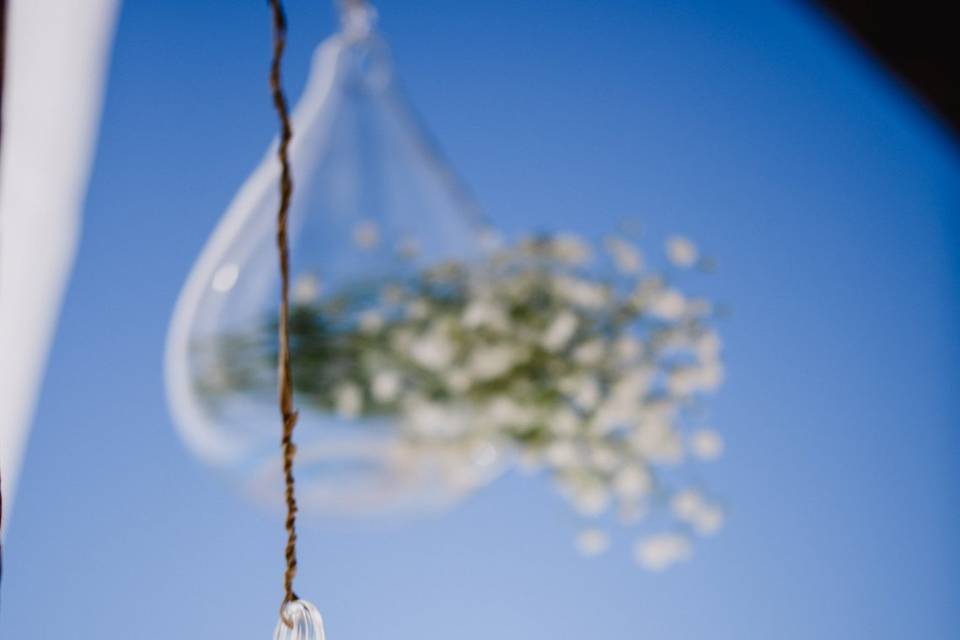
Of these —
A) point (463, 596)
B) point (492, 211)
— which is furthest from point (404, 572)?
point (492, 211)

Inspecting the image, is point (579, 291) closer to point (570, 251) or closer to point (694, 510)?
point (570, 251)

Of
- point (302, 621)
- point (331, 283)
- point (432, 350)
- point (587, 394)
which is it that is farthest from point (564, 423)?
point (302, 621)

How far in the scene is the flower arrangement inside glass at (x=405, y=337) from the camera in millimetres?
581

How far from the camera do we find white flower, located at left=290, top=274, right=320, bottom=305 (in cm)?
59

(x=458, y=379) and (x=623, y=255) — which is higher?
(x=623, y=255)

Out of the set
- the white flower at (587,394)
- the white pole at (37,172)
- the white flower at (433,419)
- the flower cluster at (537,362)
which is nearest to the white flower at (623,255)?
the flower cluster at (537,362)

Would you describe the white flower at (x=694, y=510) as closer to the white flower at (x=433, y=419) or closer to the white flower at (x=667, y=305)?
the white flower at (x=667, y=305)

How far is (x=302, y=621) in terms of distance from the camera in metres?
0.25

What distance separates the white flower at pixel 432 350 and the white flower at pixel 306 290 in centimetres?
10

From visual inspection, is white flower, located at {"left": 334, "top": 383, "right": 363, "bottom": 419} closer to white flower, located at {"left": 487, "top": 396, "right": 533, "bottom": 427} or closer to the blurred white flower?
white flower, located at {"left": 487, "top": 396, "right": 533, "bottom": 427}

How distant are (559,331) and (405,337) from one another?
0.45ft

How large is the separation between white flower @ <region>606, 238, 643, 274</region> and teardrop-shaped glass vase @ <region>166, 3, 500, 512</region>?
176mm

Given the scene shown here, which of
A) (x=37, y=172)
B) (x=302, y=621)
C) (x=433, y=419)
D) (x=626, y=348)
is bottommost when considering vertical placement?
(x=302, y=621)

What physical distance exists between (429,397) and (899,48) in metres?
0.42
